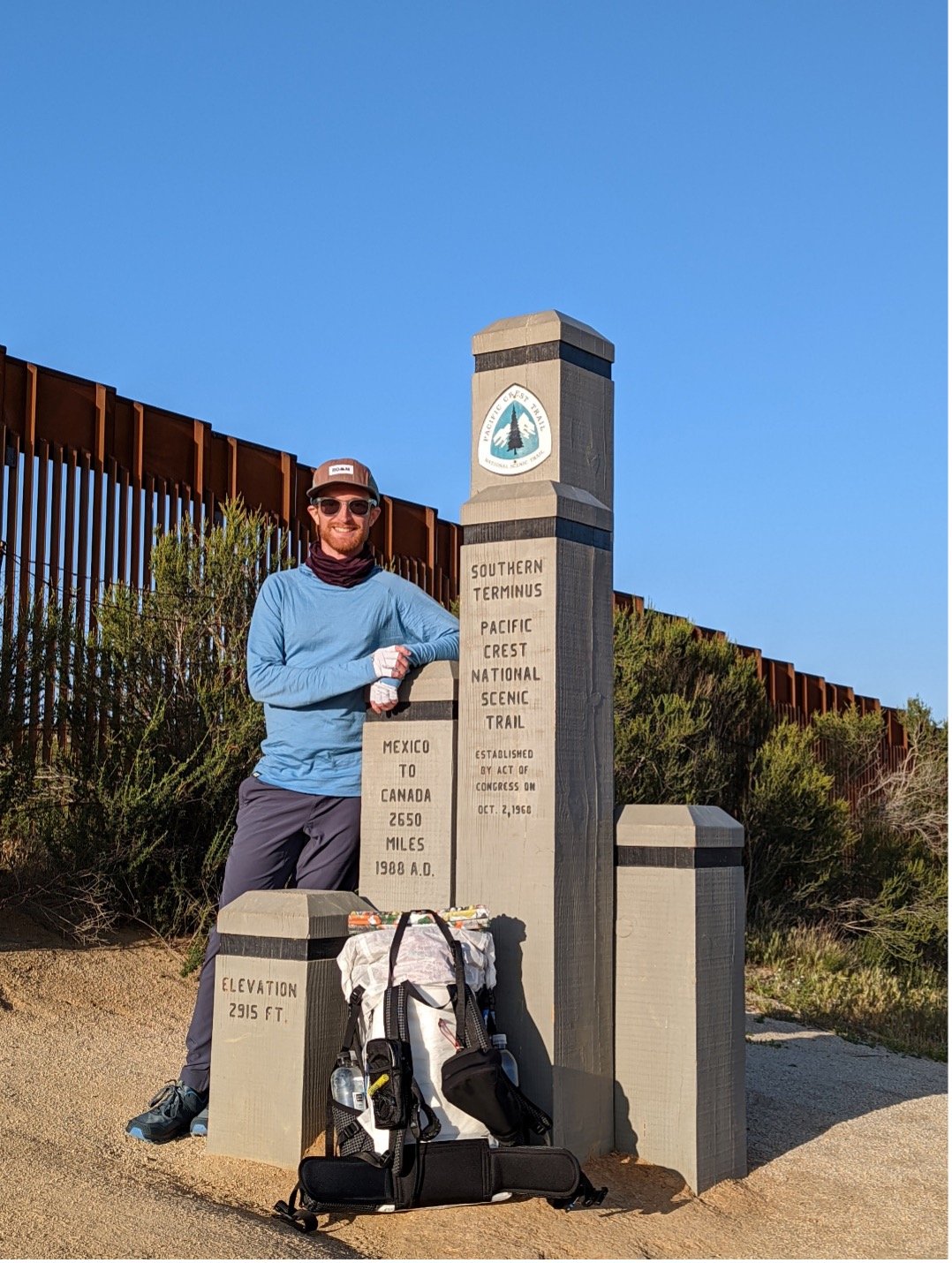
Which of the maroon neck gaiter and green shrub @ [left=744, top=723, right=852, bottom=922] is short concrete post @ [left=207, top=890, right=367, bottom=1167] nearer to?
the maroon neck gaiter

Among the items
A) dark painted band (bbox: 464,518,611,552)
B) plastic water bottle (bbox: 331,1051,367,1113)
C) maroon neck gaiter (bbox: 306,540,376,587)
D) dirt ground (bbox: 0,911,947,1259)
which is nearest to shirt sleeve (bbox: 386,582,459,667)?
maroon neck gaiter (bbox: 306,540,376,587)

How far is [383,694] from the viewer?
5.44 metres

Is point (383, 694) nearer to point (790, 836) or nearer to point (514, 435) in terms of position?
point (514, 435)

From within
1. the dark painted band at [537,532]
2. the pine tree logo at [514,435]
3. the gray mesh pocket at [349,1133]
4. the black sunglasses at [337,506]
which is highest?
the pine tree logo at [514,435]

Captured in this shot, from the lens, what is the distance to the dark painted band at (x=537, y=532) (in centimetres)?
515

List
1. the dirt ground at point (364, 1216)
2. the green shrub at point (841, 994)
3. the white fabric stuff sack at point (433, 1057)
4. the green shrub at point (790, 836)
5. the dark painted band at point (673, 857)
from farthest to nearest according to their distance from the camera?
the green shrub at point (790, 836)
the green shrub at point (841, 994)
the dark painted band at point (673, 857)
the white fabric stuff sack at point (433, 1057)
the dirt ground at point (364, 1216)

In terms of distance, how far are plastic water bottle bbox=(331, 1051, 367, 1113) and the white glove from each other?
142cm

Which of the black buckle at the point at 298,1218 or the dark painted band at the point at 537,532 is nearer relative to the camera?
the black buckle at the point at 298,1218

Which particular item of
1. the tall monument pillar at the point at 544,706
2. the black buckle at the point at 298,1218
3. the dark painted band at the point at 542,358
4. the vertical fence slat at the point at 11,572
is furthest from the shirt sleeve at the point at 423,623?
the vertical fence slat at the point at 11,572

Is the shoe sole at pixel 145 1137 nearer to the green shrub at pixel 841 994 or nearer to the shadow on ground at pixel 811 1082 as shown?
the shadow on ground at pixel 811 1082

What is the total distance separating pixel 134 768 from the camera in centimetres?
862

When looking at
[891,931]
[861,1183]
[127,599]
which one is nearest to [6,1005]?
[127,599]

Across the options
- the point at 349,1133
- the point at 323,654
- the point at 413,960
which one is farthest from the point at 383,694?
the point at 349,1133

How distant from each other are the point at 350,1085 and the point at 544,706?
58.3 inches
